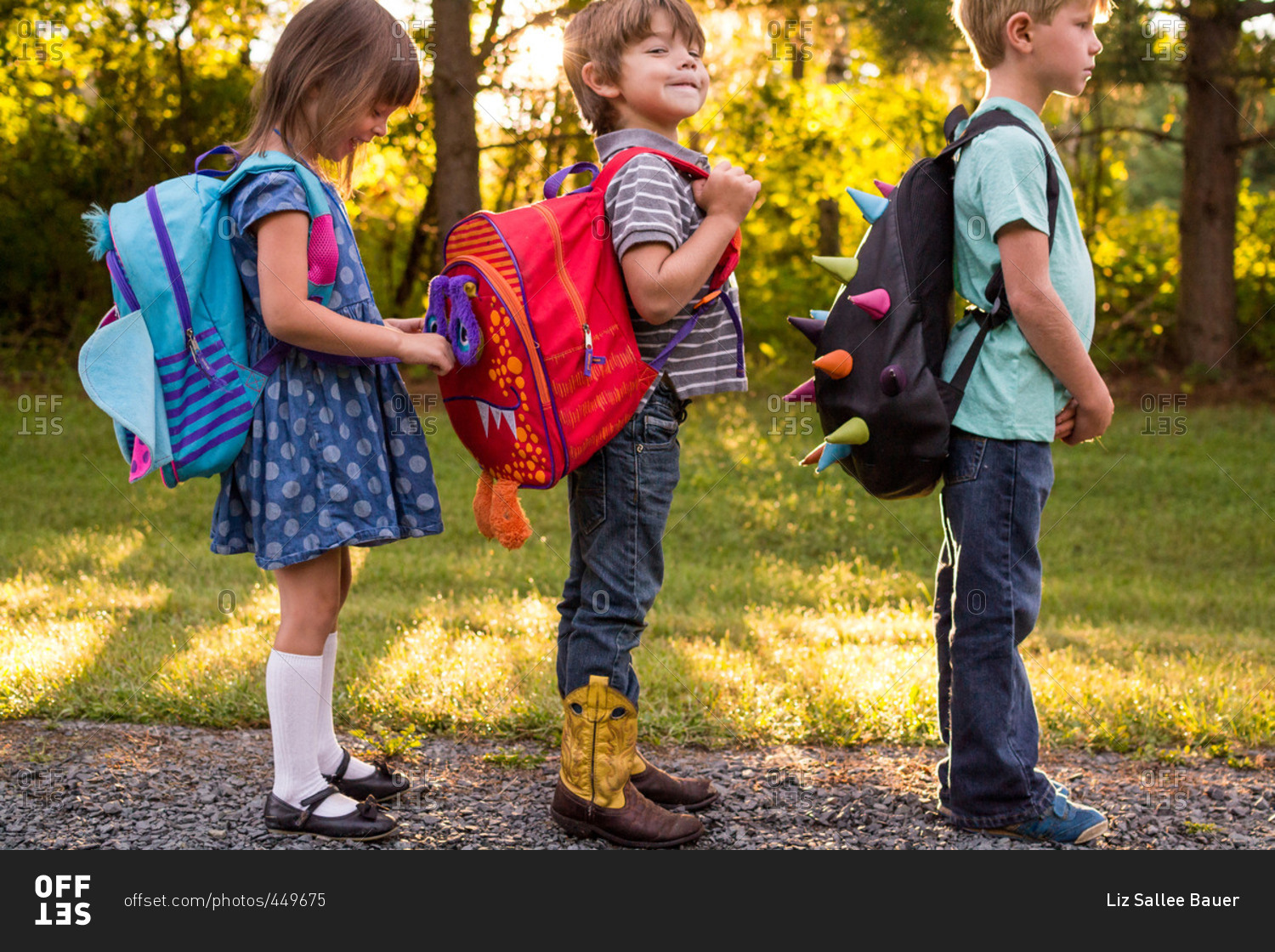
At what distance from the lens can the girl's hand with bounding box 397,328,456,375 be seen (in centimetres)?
232

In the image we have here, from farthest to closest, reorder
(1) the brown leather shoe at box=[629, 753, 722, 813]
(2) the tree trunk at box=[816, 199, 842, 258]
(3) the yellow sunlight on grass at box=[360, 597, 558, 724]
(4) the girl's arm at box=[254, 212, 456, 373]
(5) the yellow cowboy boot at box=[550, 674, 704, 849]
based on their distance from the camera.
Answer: (2) the tree trunk at box=[816, 199, 842, 258] < (3) the yellow sunlight on grass at box=[360, 597, 558, 724] < (1) the brown leather shoe at box=[629, 753, 722, 813] < (5) the yellow cowboy boot at box=[550, 674, 704, 849] < (4) the girl's arm at box=[254, 212, 456, 373]

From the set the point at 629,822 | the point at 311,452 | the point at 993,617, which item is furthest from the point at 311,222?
the point at 993,617

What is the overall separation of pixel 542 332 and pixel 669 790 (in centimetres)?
117

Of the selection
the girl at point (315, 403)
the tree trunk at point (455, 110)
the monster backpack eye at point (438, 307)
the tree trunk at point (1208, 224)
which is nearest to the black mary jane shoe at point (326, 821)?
the girl at point (315, 403)

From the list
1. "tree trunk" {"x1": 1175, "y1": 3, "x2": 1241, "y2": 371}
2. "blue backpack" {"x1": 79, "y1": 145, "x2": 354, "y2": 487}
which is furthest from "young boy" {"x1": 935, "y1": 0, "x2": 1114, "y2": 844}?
"tree trunk" {"x1": 1175, "y1": 3, "x2": 1241, "y2": 371}

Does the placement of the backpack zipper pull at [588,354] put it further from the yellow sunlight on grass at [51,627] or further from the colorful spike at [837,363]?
the yellow sunlight on grass at [51,627]

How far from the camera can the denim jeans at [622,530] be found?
8.05 ft

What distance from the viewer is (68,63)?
10.7 m

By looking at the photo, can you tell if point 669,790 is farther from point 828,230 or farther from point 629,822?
point 828,230

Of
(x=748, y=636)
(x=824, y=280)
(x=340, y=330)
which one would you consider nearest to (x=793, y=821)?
(x=340, y=330)

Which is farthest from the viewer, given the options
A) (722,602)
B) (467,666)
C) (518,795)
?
(722,602)

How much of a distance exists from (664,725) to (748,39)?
10241 mm

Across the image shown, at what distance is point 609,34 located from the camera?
2.40 m

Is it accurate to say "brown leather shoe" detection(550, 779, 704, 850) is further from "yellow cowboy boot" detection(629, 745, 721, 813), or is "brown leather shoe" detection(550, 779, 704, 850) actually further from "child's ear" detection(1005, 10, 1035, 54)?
"child's ear" detection(1005, 10, 1035, 54)
